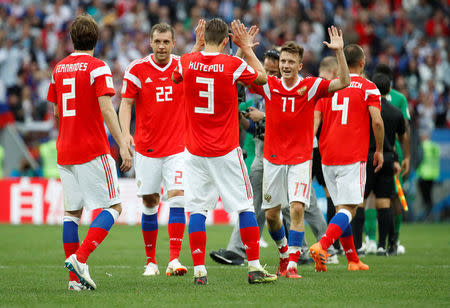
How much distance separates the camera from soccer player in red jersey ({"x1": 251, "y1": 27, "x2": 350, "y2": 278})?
8461mm

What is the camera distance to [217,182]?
778 cm

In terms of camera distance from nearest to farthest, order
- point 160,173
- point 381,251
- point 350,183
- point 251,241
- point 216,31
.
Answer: point 216,31
point 251,241
point 160,173
point 350,183
point 381,251

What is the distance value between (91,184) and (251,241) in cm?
163

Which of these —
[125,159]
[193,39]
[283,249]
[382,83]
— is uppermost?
[193,39]

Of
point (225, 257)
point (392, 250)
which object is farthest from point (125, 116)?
point (392, 250)

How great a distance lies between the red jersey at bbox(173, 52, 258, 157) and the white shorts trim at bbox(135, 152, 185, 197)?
46.4 inches

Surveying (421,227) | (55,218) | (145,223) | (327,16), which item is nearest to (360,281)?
(145,223)

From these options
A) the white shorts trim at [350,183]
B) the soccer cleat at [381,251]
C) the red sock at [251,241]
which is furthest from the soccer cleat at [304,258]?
the red sock at [251,241]

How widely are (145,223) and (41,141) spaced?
12714 millimetres

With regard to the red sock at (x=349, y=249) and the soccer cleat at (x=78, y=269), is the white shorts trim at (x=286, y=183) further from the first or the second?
the soccer cleat at (x=78, y=269)

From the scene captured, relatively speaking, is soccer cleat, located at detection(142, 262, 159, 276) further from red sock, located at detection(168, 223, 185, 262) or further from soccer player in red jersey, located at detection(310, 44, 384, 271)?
soccer player in red jersey, located at detection(310, 44, 384, 271)

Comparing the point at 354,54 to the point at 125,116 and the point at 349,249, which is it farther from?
the point at 125,116

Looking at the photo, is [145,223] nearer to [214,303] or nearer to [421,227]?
[214,303]

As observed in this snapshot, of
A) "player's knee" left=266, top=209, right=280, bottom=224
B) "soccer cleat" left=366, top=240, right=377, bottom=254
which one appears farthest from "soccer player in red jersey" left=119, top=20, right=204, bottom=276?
"soccer cleat" left=366, top=240, right=377, bottom=254
